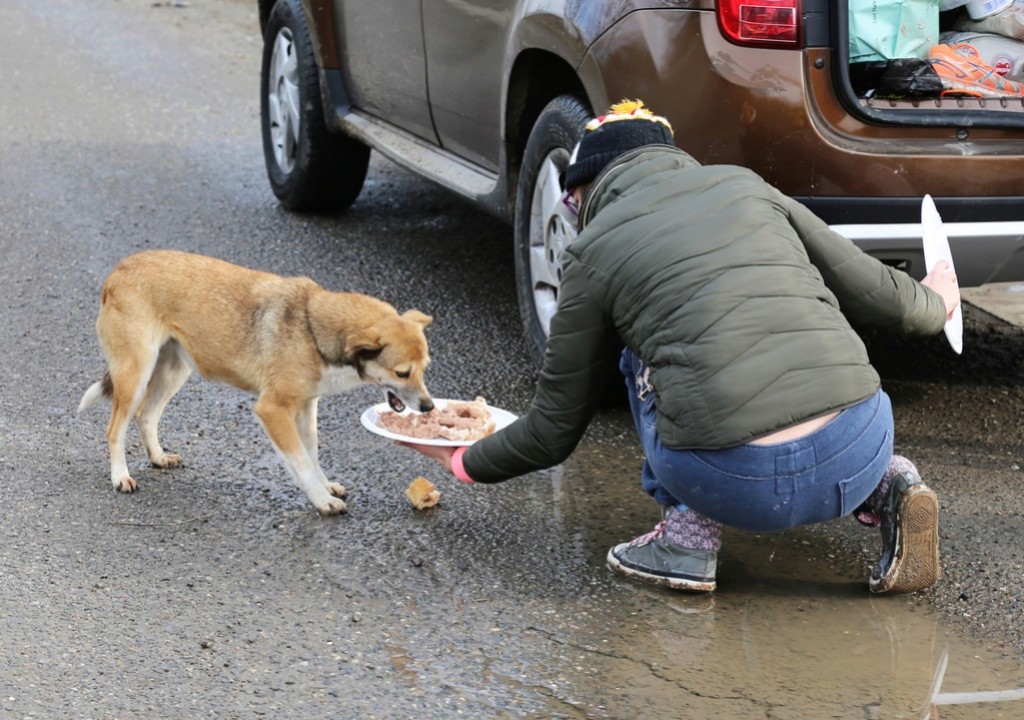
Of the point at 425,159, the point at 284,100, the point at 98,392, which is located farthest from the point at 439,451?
the point at 284,100

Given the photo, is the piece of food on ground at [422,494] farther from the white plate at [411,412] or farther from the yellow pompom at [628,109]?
the yellow pompom at [628,109]

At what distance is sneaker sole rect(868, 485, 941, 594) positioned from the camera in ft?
12.9

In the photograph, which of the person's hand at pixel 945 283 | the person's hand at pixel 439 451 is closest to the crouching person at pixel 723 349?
the person's hand at pixel 945 283

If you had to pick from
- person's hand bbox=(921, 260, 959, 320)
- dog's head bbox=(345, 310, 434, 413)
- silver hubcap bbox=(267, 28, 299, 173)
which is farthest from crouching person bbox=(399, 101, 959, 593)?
silver hubcap bbox=(267, 28, 299, 173)

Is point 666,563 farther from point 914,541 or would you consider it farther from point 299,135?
point 299,135

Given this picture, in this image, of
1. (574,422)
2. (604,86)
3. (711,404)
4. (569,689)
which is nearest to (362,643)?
(569,689)

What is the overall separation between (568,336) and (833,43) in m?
1.34

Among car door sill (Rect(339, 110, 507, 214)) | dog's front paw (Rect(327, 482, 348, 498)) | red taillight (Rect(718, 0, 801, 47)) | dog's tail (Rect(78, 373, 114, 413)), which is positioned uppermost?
red taillight (Rect(718, 0, 801, 47))

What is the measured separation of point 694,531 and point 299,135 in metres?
4.25

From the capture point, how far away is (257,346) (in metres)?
4.68

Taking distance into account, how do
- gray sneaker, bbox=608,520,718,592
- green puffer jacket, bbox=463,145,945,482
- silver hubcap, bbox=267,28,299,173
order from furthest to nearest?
silver hubcap, bbox=267,28,299,173, gray sneaker, bbox=608,520,718,592, green puffer jacket, bbox=463,145,945,482

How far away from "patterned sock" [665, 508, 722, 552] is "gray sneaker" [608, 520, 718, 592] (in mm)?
17

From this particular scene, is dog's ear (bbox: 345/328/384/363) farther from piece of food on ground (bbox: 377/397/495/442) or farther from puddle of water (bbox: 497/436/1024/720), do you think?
puddle of water (bbox: 497/436/1024/720)

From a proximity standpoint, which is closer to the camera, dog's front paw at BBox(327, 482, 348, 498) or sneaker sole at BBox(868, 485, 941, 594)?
sneaker sole at BBox(868, 485, 941, 594)
